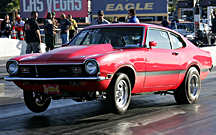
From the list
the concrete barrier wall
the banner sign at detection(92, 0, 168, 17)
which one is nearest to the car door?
the concrete barrier wall

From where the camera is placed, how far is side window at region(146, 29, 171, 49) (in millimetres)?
7009

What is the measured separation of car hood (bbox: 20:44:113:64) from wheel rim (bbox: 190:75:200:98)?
2.07 m

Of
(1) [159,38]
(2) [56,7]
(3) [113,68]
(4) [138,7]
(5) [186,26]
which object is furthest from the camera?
(4) [138,7]

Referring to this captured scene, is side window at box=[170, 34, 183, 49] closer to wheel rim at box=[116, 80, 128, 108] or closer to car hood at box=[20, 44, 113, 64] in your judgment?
car hood at box=[20, 44, 113, 64]

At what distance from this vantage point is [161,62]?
6875 millimetres

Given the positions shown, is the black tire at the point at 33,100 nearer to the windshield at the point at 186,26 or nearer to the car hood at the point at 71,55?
the car hood at the point at 71,55

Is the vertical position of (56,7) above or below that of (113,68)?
above

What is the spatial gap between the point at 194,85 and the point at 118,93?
2.24 metres

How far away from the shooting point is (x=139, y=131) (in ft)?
17.2

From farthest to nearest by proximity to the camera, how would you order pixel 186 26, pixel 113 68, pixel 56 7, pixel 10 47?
pixel 56 7
pixel 186 26
pixel 10 47
pixel 113 68

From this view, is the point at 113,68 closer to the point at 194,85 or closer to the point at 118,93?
the point at 118,93

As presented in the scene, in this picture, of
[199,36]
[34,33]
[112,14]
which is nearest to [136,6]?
[112,14]

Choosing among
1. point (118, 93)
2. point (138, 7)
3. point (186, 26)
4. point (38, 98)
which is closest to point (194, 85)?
point (118, 93)

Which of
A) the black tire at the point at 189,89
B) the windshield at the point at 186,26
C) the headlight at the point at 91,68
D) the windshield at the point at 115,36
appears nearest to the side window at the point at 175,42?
the black tire at the point at 189,89
